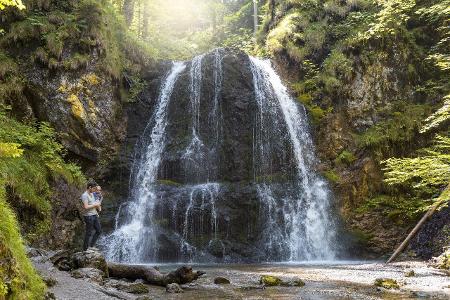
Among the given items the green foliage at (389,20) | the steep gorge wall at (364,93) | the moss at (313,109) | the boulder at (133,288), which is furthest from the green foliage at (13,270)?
the green foliage at (389,20)

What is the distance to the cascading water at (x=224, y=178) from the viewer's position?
44.1 ft

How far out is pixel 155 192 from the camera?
14.7 meters

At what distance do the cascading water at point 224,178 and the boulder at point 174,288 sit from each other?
6.63 meters

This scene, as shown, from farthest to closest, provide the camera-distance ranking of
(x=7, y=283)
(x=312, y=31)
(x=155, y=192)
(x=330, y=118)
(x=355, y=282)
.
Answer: (x=312, y=31) < (x=330, y=118) < (x=155, y=192) < (x=355, y=282) < (x=7, y=283)

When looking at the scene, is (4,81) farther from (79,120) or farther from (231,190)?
(231,190)

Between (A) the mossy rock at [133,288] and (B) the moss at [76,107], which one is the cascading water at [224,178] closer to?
(B) the moss at [76,107]

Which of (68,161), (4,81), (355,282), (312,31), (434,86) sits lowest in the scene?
(355,282)

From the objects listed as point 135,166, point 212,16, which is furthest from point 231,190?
point 212,16

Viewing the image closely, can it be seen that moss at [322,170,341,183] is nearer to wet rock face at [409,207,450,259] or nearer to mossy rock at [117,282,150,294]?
wet rock face at [409,207,450,259]

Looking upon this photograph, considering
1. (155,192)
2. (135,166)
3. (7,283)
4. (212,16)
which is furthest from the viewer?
(212,16)

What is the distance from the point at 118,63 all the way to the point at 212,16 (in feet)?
59.1

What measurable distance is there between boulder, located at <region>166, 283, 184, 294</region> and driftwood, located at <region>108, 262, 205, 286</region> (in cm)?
51

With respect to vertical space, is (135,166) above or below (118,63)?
below

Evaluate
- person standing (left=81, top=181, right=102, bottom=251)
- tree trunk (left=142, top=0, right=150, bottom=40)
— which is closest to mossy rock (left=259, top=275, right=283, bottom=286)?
person standing (left=81, top=181, right=102, bottom=251)
